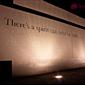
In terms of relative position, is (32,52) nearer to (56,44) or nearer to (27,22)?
(27,22)

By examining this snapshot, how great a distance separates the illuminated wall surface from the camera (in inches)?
312

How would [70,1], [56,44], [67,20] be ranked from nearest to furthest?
[56,44]
[67,20]
[70,1]

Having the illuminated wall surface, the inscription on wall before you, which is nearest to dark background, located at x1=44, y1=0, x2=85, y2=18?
the illuminated wall surface

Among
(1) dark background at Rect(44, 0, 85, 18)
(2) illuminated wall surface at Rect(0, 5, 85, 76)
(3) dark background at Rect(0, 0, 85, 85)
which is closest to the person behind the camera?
(3) dark background at Rect(0, 0, 85, 85)

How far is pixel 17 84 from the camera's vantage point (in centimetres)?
A: 693

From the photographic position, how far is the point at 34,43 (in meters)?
9.16

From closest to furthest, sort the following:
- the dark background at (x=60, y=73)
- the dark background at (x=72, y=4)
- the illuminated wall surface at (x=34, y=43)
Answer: the dark background at (x=60, y=73) → the illuminated wall surface at (x=34, y=43) → the dark background at (x=72, y=4)

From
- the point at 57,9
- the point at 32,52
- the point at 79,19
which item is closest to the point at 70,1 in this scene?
the point at 79,19

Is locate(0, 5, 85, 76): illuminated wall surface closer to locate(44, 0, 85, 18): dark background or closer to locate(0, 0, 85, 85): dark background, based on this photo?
locate(0, 0, 85, 85): dark background

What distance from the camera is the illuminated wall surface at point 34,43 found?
26.0 ft

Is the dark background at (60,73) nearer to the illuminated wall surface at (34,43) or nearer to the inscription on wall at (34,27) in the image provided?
the illuminated wall surface at (34,43)

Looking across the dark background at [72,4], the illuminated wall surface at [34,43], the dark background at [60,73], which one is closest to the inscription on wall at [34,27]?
the illuminated wall surface at [34,43]

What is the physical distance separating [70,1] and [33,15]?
192 inches

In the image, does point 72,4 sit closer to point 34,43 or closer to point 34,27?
point 34,27
